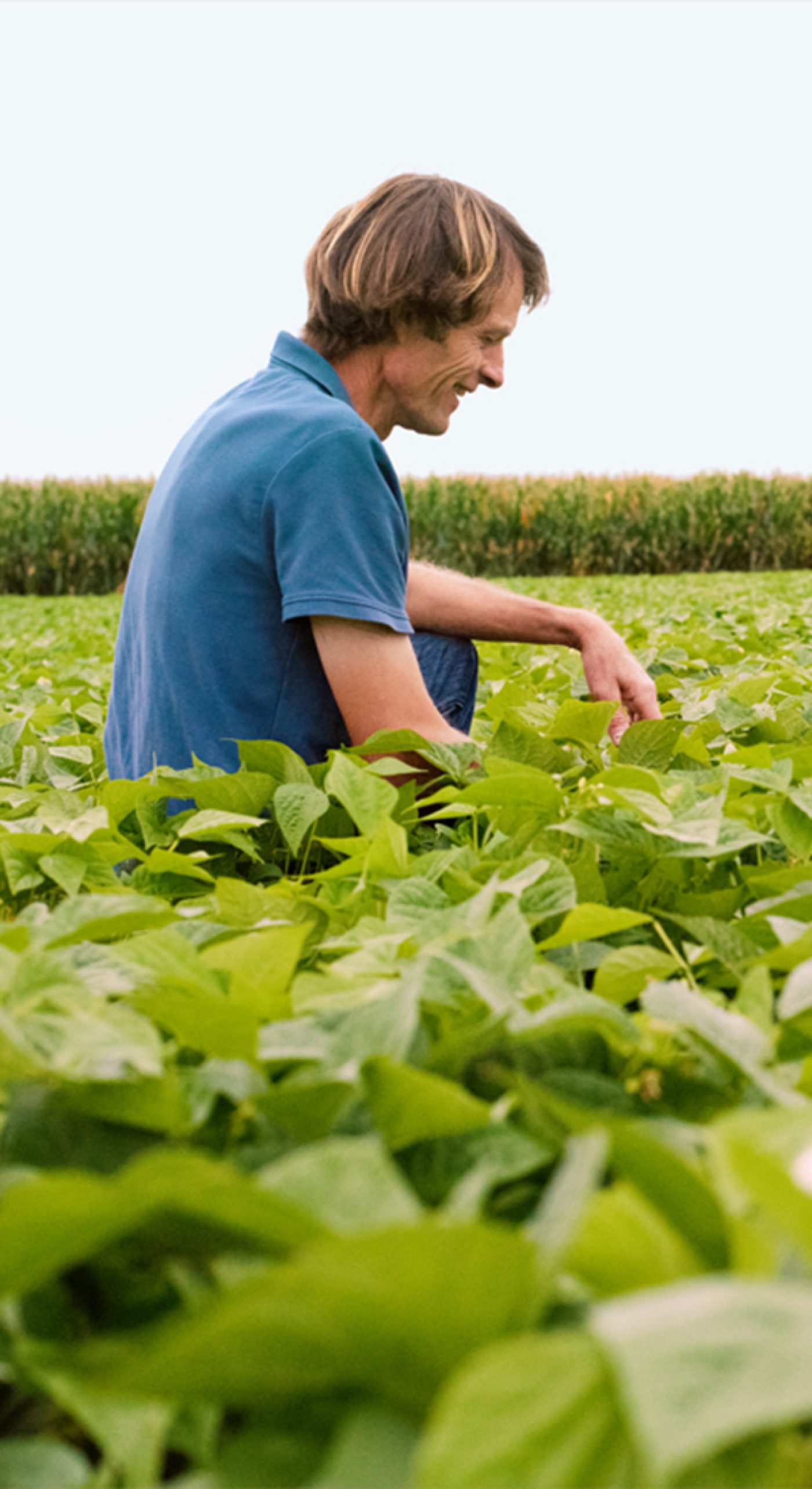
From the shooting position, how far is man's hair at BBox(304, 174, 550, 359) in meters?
2.01

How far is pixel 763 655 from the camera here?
11.9 feet

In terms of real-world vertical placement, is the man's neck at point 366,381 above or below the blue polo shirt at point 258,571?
above

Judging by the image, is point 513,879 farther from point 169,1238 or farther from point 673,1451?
point 673,1451

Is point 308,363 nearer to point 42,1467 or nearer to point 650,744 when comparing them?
point 650,744

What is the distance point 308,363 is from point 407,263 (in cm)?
24

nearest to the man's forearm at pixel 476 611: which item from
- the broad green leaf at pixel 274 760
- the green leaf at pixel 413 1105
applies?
the broad green leaf at pixel 274 760

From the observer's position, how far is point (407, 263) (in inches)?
78.7

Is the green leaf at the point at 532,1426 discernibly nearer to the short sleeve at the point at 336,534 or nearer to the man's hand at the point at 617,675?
the short sleeve at the point at 336,534

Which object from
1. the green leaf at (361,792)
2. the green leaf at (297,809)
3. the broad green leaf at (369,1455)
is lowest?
the green leaf at (297,809)

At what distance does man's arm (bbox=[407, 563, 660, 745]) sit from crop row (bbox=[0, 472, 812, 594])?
1970 centimetres

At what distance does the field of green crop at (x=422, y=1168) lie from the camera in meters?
0.35

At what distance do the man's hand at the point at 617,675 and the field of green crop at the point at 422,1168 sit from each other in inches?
32.4

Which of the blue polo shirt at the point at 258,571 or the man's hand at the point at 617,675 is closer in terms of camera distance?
the blue polo shirt at the point at 258,571

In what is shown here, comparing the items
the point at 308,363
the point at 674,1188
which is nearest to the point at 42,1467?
the point at 674,1188
